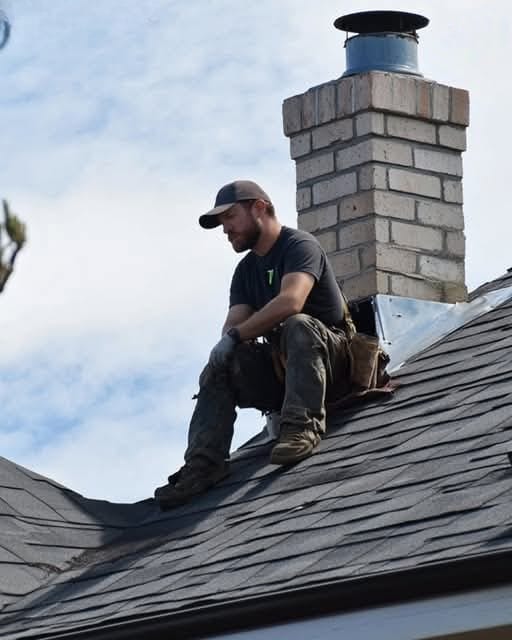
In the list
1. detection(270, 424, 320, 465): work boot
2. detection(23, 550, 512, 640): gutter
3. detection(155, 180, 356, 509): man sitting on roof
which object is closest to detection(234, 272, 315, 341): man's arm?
detection(155, 180, 356, 509): man sitting on roof

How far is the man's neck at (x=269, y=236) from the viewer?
29.2ft

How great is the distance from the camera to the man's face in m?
8.86

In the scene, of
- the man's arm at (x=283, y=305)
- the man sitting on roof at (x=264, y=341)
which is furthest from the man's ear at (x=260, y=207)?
the man's arm at (x=283, y=305)

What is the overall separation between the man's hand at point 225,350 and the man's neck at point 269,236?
0.48 meters

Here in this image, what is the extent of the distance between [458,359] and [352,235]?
1.66m

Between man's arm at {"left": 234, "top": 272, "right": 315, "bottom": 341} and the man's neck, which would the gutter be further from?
the man's neck

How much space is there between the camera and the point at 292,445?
26.8 feet

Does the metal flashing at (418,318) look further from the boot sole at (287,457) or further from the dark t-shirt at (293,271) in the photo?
the boot sole at (287,457)

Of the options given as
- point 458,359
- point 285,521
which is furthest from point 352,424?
point 285,521

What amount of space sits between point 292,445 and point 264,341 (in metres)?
0.86

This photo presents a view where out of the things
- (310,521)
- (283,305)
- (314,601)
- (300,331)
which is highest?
(283,305)

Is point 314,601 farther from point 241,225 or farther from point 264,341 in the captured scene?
point 241,225

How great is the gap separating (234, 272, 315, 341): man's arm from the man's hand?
115 mm

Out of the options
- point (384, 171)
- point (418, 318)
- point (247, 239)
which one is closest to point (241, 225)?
point (247, 239)
